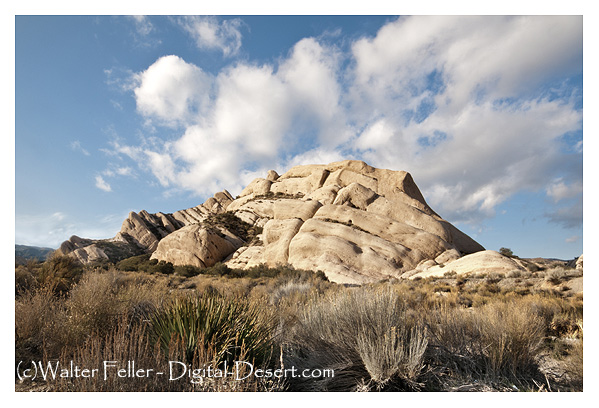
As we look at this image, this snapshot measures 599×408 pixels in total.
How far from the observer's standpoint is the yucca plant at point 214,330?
3.87m

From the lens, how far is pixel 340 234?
1140 inches

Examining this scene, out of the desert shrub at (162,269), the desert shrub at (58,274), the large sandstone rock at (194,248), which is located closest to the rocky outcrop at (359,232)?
the large sandstone rock at (194,248)

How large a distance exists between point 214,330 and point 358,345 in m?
2.01

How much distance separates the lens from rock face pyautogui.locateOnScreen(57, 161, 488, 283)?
86.8 ft

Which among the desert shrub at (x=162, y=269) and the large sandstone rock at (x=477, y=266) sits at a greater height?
the large sandstone rock at (x=477, y=266)

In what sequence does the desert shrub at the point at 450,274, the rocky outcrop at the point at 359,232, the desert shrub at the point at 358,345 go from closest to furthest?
the desert shrub at the point at 358,345 < the desert shrub at the point at 450,274 < the rocky outcrop at the point at 359,232

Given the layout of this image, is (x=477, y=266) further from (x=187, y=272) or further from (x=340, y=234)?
(x=187, y=272)

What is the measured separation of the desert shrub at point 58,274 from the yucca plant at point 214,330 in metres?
7.58

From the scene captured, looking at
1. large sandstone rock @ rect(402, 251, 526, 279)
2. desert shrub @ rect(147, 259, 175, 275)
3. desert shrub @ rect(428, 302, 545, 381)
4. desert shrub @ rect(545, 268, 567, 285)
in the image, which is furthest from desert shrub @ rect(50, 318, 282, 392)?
desert shrub @ rect(147, 259, 175, 275)

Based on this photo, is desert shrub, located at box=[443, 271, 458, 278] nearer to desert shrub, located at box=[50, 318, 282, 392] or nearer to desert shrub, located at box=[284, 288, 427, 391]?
desert shrub, located at box=[284, 288, 427, 391]

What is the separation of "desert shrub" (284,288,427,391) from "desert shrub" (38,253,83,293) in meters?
8.72

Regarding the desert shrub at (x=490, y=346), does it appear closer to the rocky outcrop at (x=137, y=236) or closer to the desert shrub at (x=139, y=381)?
the desert shrub at (x=139, y=381)

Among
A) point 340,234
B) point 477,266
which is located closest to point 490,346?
point 477,266

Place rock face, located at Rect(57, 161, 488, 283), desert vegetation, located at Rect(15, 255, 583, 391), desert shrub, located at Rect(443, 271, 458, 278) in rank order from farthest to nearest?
rock face, located at Rect(57, 161, 488, 283) → desert shrub, located at Rect(443, 271, 458, 278) → desert vegetation, located at Rect(15, 255, 583, 391)
